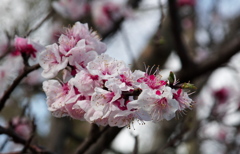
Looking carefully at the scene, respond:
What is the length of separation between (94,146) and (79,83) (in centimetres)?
90

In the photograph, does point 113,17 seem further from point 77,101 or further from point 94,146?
point 77,101

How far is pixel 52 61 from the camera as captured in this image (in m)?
1.27

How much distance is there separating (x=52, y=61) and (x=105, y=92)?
0.34m

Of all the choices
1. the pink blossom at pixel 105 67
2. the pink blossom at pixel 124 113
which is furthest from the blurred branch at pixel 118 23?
the pink blossom at pixel 124 113

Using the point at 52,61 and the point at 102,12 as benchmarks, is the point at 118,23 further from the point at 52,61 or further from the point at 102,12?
the point at 52,61

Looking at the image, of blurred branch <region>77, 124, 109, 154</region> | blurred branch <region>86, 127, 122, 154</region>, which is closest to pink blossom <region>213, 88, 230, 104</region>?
blurred branch <region>86, 127, 122, 154</region>

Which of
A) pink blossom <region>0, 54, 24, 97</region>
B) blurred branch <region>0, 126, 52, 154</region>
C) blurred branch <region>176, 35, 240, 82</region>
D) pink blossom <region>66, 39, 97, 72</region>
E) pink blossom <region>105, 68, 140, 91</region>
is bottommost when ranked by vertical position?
blurred branch <region>176, 35, 240, 82</region>

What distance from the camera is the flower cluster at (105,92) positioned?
1.05m

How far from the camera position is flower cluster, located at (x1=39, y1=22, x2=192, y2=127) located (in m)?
1.05

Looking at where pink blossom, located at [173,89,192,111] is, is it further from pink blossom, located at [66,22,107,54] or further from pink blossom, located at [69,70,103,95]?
pink blossom, located at [66,22,107,54]

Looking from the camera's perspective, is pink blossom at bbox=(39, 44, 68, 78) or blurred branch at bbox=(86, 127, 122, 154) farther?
blurred branch at bbox=(86, 127, 122, 154)

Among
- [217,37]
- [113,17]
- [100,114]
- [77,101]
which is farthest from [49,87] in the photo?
[217,37]

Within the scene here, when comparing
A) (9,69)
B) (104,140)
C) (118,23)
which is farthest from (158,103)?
Result: (118,23)

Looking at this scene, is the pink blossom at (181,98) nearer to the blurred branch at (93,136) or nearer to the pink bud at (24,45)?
the blurred branch at (93,136)
